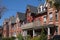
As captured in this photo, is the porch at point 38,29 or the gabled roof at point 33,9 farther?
the gabled roof at point 33,9

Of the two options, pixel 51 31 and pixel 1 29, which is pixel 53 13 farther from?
pixel 1 29

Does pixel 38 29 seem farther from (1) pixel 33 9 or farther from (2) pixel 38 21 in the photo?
(1) pixel 33 9

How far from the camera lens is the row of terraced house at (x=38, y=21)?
51531mm

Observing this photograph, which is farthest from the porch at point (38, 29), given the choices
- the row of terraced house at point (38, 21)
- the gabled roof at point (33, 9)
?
the gabled roof at point (33, 9)

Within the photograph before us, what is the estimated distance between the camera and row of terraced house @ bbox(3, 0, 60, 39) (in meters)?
51.5

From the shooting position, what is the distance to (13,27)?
282ft

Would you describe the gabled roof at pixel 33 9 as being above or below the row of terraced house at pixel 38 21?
above

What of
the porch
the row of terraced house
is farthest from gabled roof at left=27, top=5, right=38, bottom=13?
the porch

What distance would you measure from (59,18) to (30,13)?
62.0ft

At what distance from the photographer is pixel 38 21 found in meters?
59.1

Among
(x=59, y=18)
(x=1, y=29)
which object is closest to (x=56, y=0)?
(x=59, y=18)

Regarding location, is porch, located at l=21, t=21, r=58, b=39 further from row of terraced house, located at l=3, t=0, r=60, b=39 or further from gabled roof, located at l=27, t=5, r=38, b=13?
gabled roof, located at l=27, t=5, r=38, b=13

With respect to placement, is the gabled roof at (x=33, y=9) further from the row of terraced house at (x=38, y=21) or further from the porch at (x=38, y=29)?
the porch at (x=38, y=29)

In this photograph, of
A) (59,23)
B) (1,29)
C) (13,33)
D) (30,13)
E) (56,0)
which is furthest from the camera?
(1,29)
